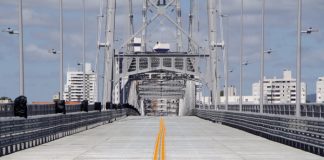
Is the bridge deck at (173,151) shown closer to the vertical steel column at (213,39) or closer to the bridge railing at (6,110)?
the bridge railing at (6,110)

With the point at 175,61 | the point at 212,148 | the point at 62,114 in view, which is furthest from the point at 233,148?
the point at 175,61

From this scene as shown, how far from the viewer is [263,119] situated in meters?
41.3

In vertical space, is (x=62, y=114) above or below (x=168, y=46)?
below

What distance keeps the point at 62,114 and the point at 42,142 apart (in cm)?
761

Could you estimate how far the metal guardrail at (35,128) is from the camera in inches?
1138

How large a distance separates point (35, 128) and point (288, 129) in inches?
373

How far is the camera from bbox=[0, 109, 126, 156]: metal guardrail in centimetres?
2891

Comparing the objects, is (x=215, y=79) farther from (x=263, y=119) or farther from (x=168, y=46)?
(x=263, y=119)

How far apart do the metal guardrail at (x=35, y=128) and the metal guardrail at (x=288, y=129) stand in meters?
9.09

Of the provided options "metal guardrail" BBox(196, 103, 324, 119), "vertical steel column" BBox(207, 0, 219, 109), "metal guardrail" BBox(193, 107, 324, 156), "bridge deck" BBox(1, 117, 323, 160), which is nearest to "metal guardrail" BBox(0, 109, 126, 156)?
"bridge deck" BBox(1, 117, 323, 160)

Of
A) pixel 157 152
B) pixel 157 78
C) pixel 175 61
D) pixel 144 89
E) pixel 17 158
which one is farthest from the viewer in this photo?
pixel 144 89

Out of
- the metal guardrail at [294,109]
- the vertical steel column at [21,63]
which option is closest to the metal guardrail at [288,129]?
the metal guardrail at [294,109]

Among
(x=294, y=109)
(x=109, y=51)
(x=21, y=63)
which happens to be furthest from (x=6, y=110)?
(x=109, y=51)

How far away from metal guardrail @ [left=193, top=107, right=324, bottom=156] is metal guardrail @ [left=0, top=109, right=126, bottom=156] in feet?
29.8
